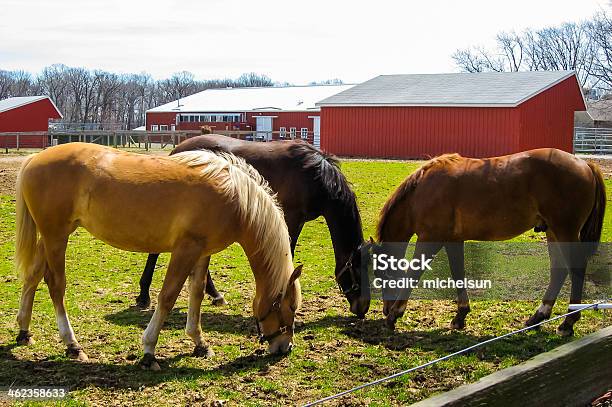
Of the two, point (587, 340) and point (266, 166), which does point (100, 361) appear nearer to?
point (266, 166)

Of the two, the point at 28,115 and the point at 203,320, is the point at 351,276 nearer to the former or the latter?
the point at 203,320

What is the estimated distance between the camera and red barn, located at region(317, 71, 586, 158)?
28.1m

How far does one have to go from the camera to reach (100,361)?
15.7 ft

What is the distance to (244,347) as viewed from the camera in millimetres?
5262

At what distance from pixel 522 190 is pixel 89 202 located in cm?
367

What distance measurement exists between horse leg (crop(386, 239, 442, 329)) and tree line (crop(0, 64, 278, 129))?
7195 cm

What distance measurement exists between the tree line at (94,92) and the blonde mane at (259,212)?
72.4 m

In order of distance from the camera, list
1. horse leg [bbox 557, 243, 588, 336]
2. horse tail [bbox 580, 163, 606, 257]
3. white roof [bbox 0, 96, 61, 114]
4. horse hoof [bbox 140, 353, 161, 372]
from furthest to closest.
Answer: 1. white roof [bbox 0, 96, 61, 114]
2. horse tail [bbox 580, 163, 606, 257]
3. horse leg [bbox 557, 243, 588, 336]
4. horse hoof [bbox 140, 353, 161, 372]

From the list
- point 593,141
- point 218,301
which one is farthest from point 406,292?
point 593,141

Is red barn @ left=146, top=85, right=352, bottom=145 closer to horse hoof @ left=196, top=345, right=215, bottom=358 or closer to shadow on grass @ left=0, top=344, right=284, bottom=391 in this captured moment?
horse hoof @ left=196, top=345, right=215, bottom=358

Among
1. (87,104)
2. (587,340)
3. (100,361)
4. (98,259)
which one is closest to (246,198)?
(100,361)

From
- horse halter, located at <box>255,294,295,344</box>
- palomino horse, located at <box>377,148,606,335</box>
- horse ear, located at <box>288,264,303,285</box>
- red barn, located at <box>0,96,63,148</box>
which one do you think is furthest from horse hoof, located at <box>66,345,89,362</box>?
red barn, located at <box>0,96,63,148</box>

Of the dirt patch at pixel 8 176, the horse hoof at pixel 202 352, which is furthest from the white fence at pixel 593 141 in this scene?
the horse hoof at pixel 202 352

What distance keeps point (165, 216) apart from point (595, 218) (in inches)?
149
